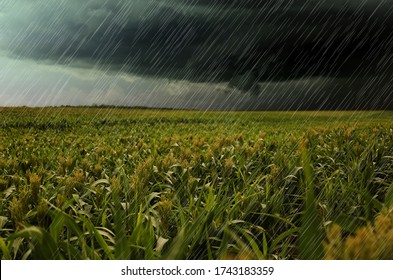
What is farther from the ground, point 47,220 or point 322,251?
point 322,251

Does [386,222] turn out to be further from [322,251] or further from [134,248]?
[134,248]

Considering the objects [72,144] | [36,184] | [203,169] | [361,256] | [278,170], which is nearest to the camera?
[361,256]

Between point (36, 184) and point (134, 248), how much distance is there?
89 centimetres

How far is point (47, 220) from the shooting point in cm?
253

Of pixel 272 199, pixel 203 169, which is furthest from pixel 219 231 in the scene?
pixel 203 169

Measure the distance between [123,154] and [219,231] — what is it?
109 inches

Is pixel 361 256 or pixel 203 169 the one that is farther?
pixel 203 169

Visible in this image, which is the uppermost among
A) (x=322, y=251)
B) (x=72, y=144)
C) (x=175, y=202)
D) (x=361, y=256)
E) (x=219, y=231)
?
(x=361, y=256)

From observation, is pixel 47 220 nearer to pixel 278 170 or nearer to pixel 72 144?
pixel 278 170

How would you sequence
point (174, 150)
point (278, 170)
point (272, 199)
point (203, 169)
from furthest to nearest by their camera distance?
point (174, 150), point (203, 169), point (278, 170), point (272, 199)

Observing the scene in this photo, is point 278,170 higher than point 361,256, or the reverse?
point 361,256

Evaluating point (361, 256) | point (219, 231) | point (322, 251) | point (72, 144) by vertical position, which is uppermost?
point (361, 256)

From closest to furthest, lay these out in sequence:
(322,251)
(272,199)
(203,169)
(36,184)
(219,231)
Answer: (322,251) < (219,231) < (36,184) < (272,199) < (203,169)

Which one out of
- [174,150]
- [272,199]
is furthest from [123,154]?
[272,199]
